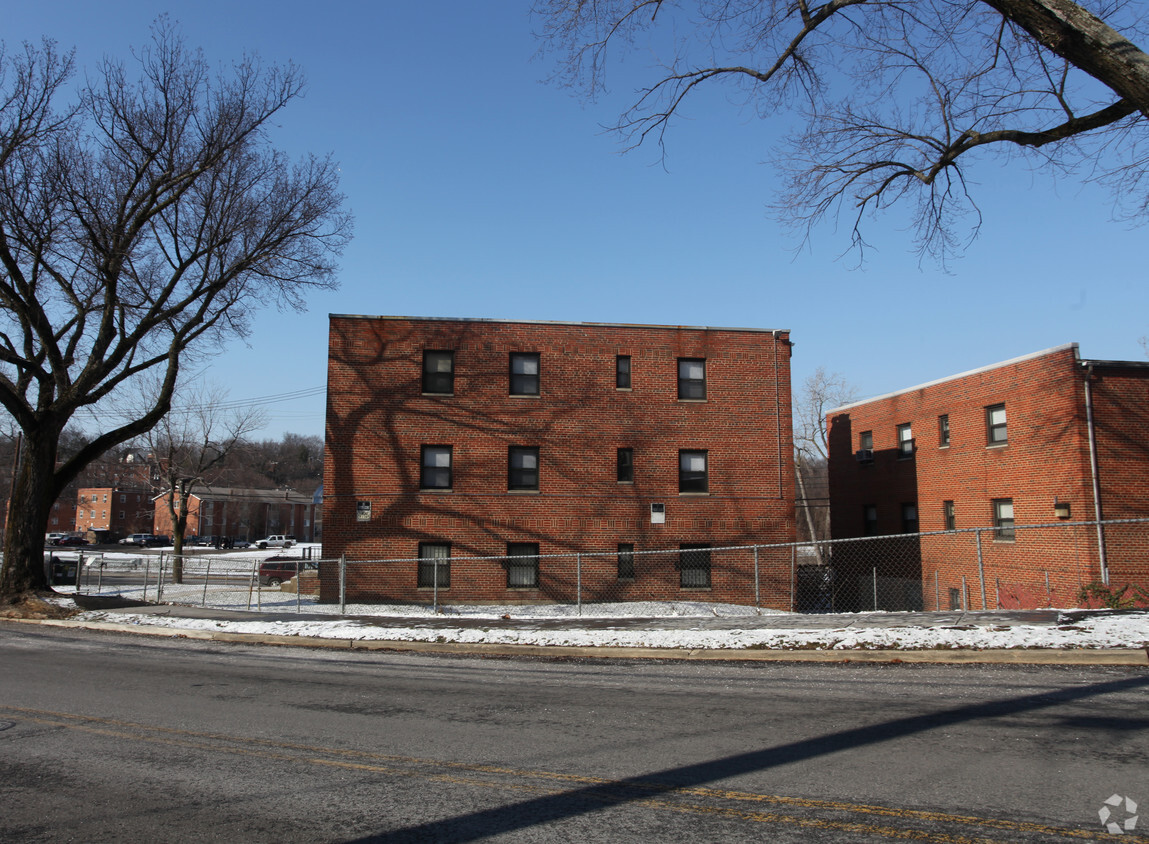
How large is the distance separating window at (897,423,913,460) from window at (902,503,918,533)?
1997mm

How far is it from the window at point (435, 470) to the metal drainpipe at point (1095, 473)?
18952 millimetres

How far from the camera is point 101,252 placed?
2089 cm

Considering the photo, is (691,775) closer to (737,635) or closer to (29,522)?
A: (737,635)

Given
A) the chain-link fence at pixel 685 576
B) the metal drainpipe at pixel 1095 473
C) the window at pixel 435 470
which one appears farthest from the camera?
the window at pixel 435 470

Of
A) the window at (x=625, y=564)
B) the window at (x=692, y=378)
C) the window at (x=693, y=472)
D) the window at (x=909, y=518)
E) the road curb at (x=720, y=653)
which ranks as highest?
the window at (x=692, y=378)

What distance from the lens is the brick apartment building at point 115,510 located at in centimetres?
11456

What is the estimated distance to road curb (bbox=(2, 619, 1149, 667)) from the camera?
987 cm

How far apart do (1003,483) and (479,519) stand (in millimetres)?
17152

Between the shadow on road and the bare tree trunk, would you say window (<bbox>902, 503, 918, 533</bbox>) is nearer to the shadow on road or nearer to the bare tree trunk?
the shadow on road

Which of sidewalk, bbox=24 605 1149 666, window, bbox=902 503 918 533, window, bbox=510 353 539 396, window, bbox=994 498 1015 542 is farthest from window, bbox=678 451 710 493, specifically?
sidewalk, bbox=24 605 1149 666

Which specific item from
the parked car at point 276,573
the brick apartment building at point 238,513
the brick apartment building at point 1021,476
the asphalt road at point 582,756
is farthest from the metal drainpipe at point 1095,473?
the brick apartment building at point 238,513

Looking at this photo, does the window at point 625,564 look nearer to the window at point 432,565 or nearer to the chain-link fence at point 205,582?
the window at point 432,565

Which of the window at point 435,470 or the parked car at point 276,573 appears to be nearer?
the window at point 435,470

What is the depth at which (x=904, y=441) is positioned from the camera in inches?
1287
